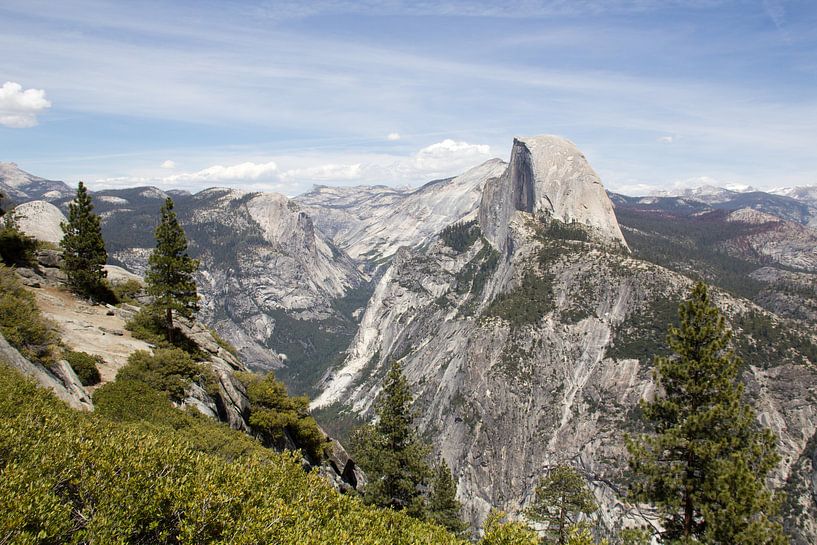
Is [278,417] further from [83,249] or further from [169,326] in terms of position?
[83,249]

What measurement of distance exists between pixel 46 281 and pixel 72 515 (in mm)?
42692

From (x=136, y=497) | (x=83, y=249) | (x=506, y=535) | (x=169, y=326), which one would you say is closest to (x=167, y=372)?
(x=169, y=326)

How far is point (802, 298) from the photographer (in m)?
185

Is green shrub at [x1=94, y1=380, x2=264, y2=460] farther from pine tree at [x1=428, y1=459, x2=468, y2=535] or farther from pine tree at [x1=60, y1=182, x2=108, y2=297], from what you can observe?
pine tree at [x1=60, y1=182, x2=108, y2=297]

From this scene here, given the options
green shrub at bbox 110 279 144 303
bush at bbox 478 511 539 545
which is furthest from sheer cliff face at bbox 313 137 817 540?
bush at bbox 478 511 539 545

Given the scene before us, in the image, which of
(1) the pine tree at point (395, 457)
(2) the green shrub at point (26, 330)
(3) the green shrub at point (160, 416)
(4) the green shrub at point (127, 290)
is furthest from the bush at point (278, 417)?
(4) the green shrub at point (127, 290)

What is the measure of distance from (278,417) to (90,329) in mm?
16509

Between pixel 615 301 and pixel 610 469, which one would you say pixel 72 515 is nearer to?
pixel 610 469

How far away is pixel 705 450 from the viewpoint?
71.6 feet

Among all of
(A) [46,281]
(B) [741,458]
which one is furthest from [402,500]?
(A) [46,281]

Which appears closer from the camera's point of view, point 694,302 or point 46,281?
point 694,302

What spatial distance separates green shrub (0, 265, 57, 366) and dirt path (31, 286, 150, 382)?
4.55 meters

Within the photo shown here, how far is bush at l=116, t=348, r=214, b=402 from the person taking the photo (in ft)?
95.1

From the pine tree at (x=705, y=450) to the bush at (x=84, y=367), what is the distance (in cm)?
3135
